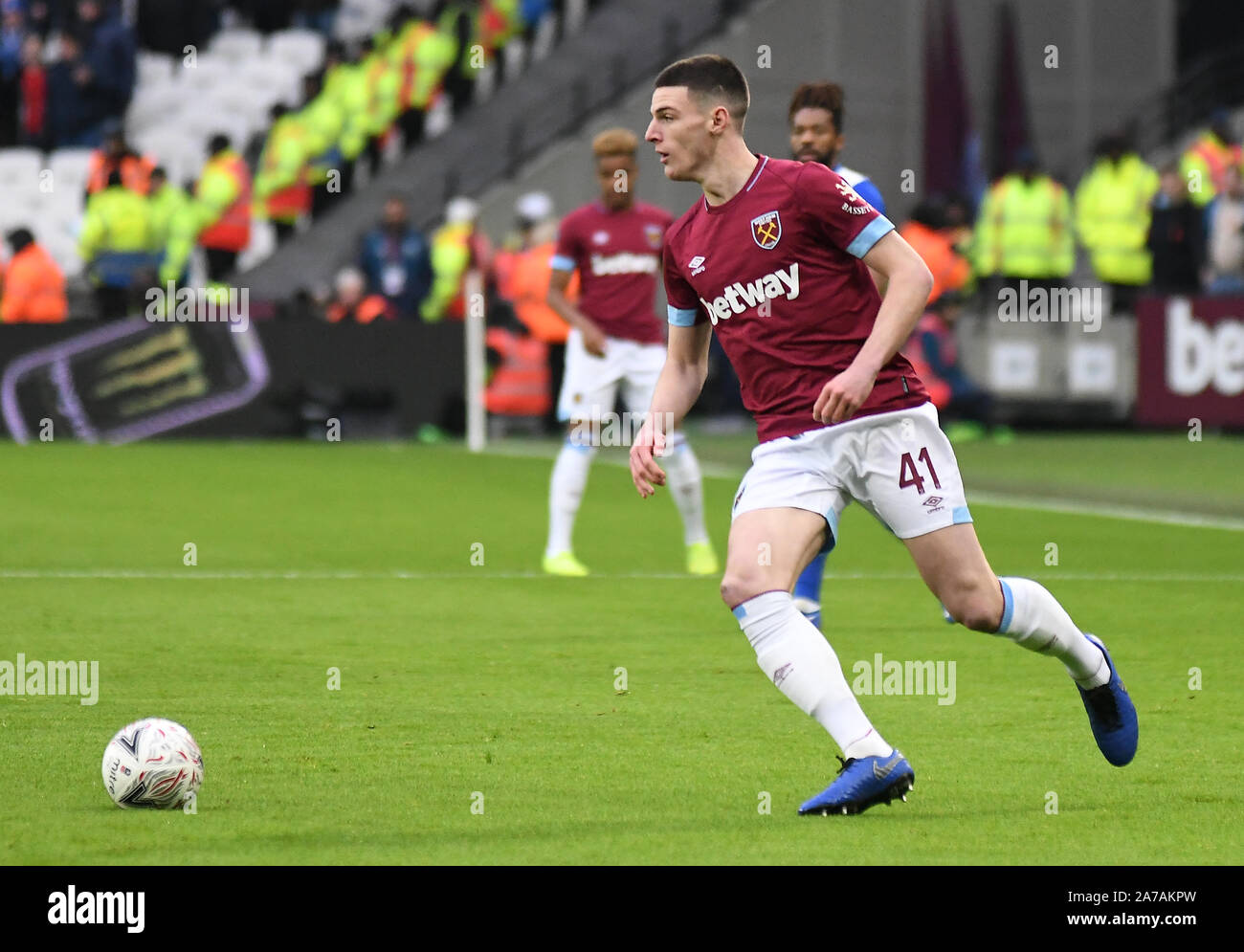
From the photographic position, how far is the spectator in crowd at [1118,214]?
24969mm

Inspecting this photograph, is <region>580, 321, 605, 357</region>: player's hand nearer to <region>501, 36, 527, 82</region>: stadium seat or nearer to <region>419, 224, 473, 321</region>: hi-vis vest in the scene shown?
<region>419, 224, 473, 321</region>: hi-vis vest

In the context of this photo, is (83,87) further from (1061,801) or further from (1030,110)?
(1061,801)

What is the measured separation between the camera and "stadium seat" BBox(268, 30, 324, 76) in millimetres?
32875

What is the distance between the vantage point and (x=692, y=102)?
6504mm

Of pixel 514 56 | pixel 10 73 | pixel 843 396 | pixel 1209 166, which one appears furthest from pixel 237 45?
pixel 843 396

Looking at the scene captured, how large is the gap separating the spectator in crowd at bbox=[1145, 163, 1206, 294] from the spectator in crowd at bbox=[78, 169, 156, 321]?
10692mm

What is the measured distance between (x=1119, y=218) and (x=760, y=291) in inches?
758

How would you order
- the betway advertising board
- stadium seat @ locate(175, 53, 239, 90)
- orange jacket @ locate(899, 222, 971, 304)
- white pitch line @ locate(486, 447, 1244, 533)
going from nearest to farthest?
1. white pitch line @ locate(486, 447, 1244, 533)
2. the betway advertising board
3. orange jacket @ locate(899, 222, 971, 304)
4. stadium seat @ locate(175, 53, 239, 90)

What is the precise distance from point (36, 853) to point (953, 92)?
26.0 m

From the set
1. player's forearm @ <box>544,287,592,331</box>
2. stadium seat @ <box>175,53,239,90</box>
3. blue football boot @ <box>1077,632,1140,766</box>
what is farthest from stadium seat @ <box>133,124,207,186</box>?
blue football boot @ <box>1077,632,1140,766</box>

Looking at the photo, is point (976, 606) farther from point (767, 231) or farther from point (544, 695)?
point (544, 695)


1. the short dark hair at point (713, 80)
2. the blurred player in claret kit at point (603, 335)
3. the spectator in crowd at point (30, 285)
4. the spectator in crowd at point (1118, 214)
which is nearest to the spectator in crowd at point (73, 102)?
the spectator in crowd at point (30, 285)

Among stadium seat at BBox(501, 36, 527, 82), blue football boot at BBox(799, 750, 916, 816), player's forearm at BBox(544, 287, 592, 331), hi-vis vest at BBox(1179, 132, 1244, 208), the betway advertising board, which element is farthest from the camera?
stadium seat at BBox(501, 36, 527, 82)

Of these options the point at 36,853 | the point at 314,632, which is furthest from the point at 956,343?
the point at 36,853
